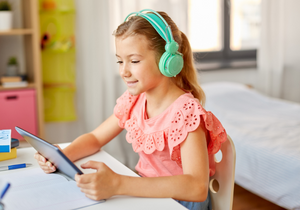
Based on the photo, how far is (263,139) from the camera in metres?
2.07

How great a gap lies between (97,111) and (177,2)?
1059 millimetres

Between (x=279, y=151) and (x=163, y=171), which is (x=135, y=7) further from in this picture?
(x=163, y=171)

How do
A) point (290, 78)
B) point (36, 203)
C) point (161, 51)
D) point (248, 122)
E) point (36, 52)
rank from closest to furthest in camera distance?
point (36, 203) < point (161, 51) < point (36, 52) < point (248, 122) < point (290, 78)

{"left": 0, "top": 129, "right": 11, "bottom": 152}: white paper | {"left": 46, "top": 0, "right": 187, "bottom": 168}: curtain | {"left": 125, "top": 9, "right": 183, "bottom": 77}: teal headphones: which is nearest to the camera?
{"left": 125, "top": 9, "right": 183, "bottom": 77}: teal headphones

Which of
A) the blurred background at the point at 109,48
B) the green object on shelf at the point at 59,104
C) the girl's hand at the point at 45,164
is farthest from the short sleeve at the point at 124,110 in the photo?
the green object on shelf at the point at 59,104

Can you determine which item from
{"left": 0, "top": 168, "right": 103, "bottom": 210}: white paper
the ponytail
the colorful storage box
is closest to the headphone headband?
the ponytail

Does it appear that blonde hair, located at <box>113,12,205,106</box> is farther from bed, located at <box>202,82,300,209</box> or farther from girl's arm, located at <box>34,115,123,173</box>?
bed, located at <box>202,82,300,209</box>

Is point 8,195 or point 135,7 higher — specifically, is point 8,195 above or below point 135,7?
below

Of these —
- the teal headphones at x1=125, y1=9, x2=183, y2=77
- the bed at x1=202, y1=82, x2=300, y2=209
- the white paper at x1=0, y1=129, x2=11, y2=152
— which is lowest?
the bed at x1=202, y1=82, x2=300, y2=209

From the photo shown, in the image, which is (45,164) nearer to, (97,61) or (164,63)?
(164,63)

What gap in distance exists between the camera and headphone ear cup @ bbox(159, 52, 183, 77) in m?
0.93

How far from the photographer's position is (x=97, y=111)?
2562mm

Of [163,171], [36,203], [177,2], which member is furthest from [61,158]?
[177,2]

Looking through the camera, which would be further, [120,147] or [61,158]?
[120,147]
